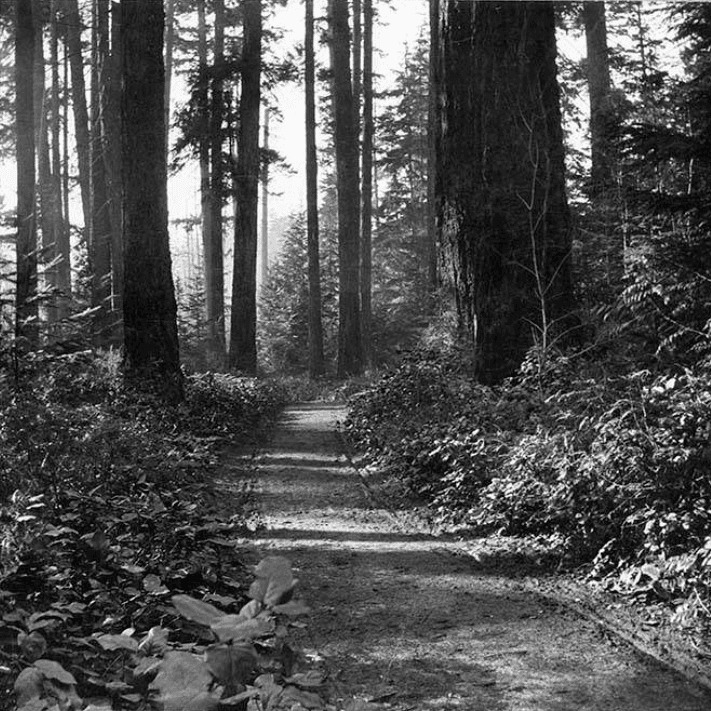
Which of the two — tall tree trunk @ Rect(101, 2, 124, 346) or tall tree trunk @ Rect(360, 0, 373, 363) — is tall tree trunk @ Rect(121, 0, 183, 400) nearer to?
tall tree trunk @ Rect(101, 2, 124, 346)

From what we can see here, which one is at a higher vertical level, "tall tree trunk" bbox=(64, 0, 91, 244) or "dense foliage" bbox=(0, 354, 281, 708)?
"tall tree trunk" bbox=(64, 0, 91, 244)

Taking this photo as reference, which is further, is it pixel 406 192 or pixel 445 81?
pixel 406 192

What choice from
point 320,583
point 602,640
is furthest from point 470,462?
point 602,640

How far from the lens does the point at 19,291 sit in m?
7.68

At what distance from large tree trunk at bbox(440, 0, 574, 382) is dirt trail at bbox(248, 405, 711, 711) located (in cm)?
277

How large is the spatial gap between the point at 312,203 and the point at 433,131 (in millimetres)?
4229

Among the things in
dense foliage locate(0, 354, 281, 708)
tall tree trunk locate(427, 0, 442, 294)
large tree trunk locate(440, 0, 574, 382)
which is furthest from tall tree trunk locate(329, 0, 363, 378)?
large tree trunk locate(440, 0, 574, 382)

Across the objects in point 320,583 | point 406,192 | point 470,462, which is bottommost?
point 320,583

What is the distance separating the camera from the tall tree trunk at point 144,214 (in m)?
10.9

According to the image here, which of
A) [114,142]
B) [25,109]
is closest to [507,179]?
[25,109]

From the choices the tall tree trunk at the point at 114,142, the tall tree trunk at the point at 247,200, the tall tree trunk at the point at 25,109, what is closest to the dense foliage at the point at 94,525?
the tall tree trunk at the point at 25,109

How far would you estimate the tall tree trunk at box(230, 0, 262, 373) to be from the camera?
19641 mm

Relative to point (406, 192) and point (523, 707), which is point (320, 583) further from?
point (406, 192)

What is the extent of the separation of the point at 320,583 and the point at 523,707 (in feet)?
Result: 6.38
